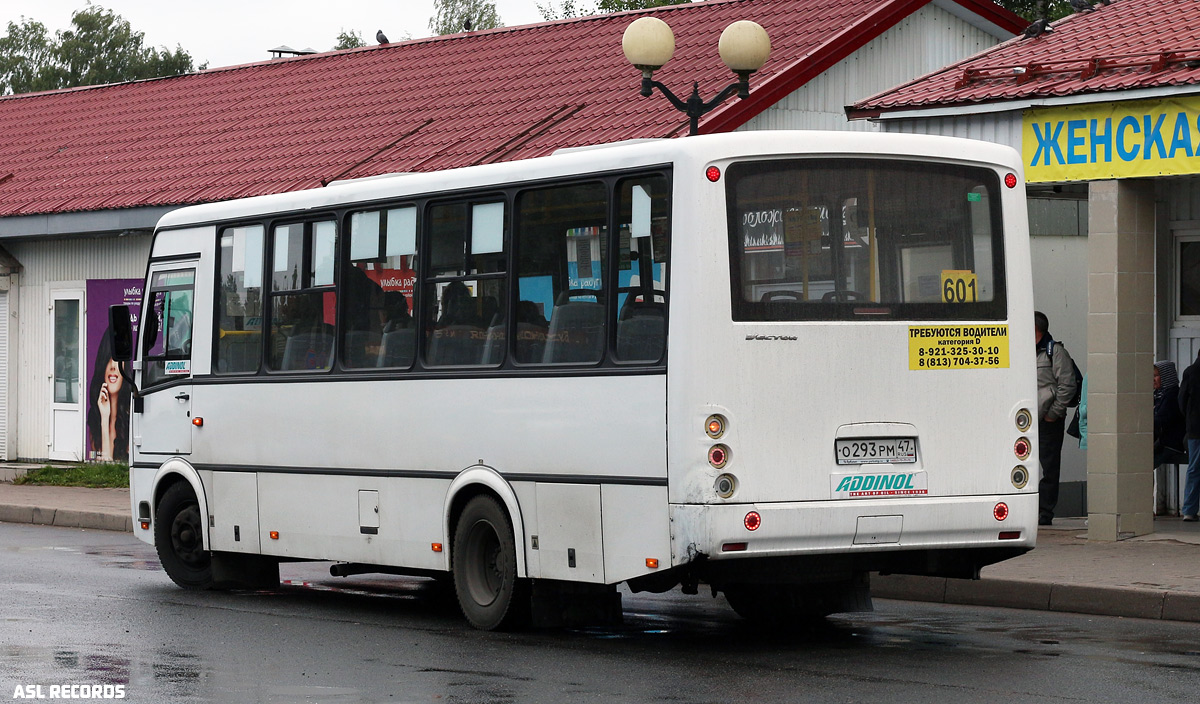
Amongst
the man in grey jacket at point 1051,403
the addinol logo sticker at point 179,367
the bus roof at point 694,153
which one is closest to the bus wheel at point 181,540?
the addinol logo sticker at point 179,367

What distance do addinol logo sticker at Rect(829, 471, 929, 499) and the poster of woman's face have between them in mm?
18224

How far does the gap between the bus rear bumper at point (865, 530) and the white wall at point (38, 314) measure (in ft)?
63.5

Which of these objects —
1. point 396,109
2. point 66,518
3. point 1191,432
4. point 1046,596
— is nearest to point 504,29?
point 396,109

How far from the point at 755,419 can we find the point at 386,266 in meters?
3.18

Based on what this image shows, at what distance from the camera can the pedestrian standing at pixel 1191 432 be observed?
17.0 m

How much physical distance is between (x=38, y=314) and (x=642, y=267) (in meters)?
20.1

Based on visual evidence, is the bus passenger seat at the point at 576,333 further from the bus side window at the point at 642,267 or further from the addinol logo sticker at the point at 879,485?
the addinol logo sticker at the point at 879,485

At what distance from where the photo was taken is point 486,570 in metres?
11.3

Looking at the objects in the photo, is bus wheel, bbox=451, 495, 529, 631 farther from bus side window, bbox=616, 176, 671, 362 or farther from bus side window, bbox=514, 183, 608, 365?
bus side window, bbox=616, 176, 671, 362

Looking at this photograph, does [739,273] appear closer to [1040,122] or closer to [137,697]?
[137,697]

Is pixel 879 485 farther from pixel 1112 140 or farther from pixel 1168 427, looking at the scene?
Result: pixel 1168 427

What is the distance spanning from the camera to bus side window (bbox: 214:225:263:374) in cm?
1316

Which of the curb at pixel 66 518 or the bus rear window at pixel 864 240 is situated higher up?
the bus rear window at pixel 864 240

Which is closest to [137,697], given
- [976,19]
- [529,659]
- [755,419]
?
[529,659]
